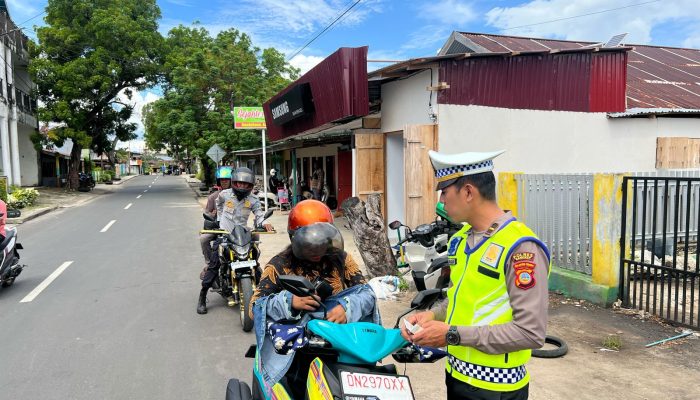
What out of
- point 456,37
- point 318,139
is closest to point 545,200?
point 456,37

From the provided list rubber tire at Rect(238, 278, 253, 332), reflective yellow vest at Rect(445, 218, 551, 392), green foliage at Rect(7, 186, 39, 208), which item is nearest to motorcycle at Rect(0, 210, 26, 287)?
rubber tire at Rect(238, 278, 253, 332)

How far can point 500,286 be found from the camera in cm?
168

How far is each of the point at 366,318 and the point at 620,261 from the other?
420cm

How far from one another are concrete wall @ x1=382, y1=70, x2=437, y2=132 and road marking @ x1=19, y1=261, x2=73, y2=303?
6375 mm

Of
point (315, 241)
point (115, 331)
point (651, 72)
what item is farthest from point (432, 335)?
point (651, 72)

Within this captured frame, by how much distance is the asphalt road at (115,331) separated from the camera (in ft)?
12.1

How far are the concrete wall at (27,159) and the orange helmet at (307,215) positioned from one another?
33.8 meters

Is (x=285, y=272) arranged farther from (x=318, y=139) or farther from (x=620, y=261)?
(x=318, y=139)

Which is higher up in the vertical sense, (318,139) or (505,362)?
(318,139)

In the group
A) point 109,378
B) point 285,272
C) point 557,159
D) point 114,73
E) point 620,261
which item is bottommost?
point 109,378

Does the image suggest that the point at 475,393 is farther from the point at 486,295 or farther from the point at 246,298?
the point at 246,298

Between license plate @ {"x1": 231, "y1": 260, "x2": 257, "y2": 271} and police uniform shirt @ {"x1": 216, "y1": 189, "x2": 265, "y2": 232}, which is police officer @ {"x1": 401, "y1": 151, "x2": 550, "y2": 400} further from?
police uniform shirt @ {"x1": 216, "y1": 189, "x2": 265, "y2": 232}

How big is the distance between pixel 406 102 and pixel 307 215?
6.79m

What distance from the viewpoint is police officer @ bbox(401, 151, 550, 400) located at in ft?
5.31
